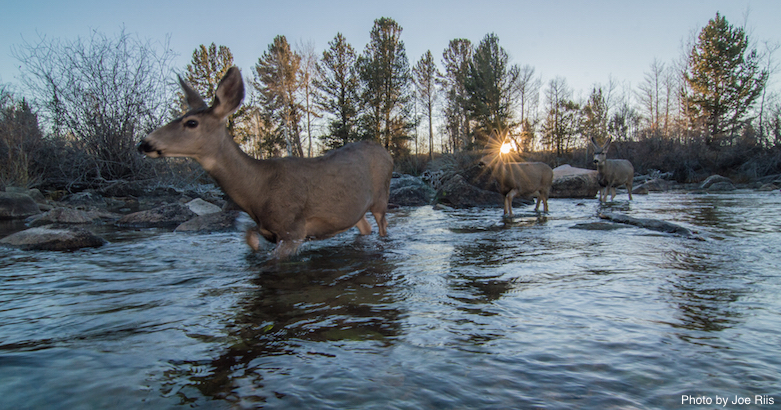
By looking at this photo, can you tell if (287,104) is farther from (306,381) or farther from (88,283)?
(306,381)

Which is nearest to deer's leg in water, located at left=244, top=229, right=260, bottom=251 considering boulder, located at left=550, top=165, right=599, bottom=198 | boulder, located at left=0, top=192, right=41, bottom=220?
boulder, located at left=0, top=192, right=41, bottom=220

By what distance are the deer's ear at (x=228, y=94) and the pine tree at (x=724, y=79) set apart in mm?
43079

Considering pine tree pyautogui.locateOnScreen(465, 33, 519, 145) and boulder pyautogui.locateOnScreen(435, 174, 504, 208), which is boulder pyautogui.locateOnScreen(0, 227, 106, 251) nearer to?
boulder pyautogui.locateOnScreen(435, 174, 504, 208)

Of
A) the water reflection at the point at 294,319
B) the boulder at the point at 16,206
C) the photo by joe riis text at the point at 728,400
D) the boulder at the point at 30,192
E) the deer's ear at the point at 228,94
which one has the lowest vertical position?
the photo by joe riis text at the point at 728,400

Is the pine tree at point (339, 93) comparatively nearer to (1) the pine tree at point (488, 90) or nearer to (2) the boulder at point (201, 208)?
(1) the pine tree at point (488, 90)

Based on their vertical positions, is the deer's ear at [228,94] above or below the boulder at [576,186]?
above

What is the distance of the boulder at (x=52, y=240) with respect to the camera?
659 centimetres

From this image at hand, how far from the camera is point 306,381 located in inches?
85.4

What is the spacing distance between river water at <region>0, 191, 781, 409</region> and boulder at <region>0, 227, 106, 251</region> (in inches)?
32.2

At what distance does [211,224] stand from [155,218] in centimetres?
261

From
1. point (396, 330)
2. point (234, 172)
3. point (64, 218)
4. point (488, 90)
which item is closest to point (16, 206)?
point (64, 218)

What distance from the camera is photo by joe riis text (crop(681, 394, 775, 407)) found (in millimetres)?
1922

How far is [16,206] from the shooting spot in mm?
12180

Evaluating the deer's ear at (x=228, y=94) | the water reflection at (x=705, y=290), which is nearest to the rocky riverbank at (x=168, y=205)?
the deer's ear at (x=228, y=94)
